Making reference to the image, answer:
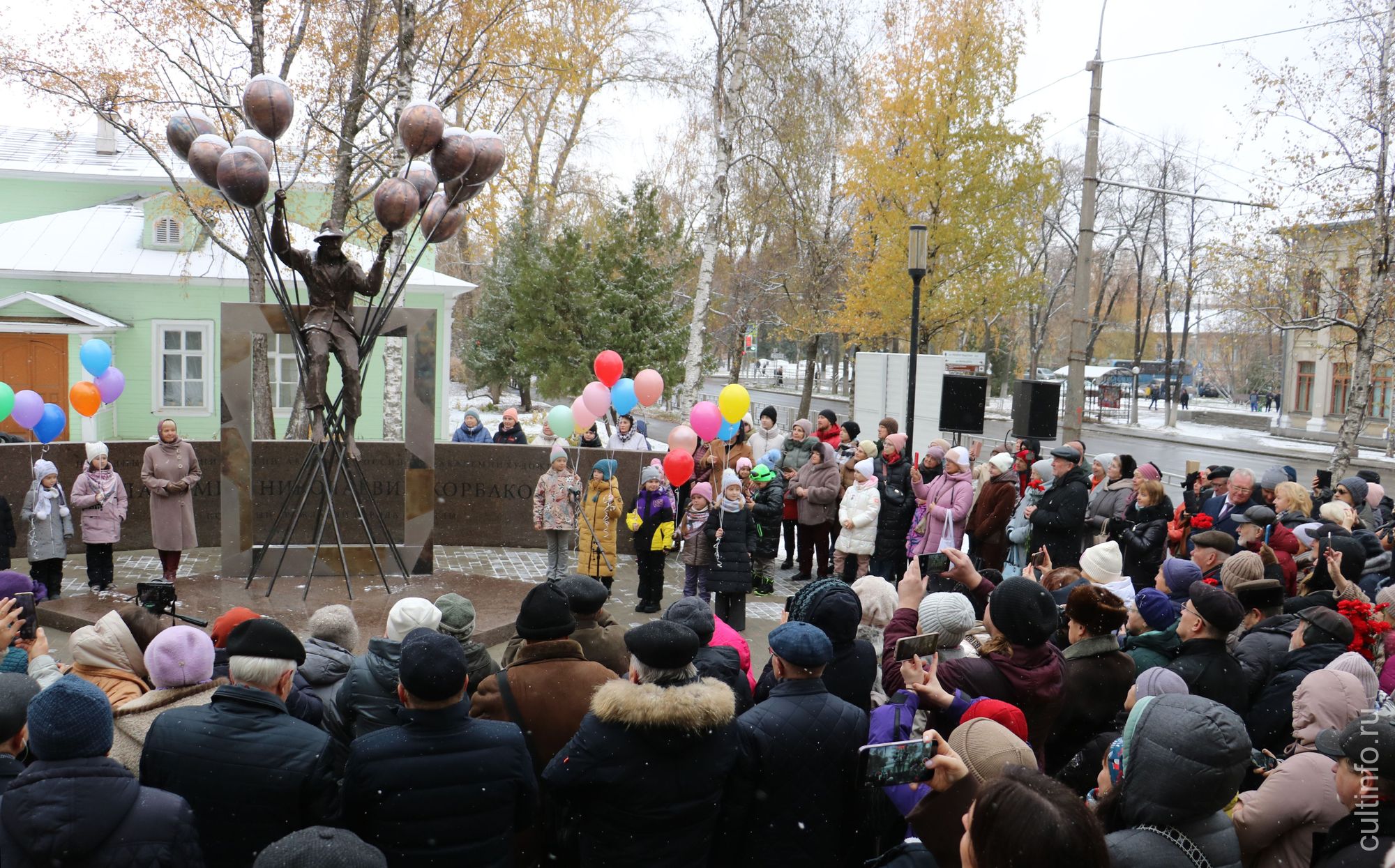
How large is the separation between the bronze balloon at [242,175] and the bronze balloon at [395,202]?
34.5 inches

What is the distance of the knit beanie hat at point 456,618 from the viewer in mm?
4453

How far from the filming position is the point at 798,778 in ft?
11.1

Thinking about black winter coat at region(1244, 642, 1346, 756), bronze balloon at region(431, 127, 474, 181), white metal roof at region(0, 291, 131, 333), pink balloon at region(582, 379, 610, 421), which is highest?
bronze balloon at region(431, 127, 474, 181)

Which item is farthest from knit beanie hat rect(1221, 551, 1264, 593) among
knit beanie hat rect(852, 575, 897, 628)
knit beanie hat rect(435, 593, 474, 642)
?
knit beanie hat rect(435, 593, 474, 642)

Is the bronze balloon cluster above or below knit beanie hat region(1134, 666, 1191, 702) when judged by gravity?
above

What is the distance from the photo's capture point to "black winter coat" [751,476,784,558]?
1073 centimetres

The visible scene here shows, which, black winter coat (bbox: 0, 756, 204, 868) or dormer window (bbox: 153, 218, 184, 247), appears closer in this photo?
black winter coat (bbox: 0, 756, 204, 868)

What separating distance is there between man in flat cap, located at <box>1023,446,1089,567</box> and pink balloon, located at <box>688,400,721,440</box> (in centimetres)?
349

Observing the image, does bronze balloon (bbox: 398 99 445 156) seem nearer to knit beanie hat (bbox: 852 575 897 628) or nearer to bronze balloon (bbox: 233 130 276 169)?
bronze balloon (bbox: 233 130 276 169)

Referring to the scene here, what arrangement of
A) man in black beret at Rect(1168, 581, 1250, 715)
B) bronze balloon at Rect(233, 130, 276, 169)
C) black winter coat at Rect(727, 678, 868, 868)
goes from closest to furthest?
black winter coat at Rect(727, 678, 868, 868) → man in black beret at Rect(1168, 581, 1250, 715) → bronze balloon at Rect(233, 130, 276, 169)

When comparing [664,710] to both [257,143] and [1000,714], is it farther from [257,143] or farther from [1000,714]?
[257,143]

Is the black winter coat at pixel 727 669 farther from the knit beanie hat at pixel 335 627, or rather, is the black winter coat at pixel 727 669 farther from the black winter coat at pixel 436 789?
the knit beanie hat at pixel 335 627

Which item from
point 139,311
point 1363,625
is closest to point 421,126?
point 1363,625

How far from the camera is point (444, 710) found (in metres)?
3.21
